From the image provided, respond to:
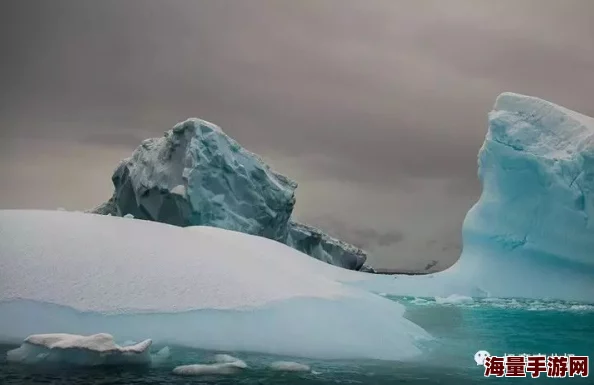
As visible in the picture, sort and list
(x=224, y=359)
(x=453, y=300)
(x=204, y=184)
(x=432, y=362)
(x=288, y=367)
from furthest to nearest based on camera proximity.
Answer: (x=204, y=184) < (x=453, y=300) < (x=432, y=362) < (x=224, y=359) < (x=288, y=367)

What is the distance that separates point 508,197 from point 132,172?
15211 mm

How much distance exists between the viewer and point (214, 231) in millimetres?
15828

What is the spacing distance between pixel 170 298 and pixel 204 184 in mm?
14878

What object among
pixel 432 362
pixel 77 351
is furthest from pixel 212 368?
pixel 432 362

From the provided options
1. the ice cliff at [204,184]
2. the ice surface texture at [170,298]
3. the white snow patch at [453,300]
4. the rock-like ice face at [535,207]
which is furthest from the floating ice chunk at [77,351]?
the rock-like ice face at [535,207]

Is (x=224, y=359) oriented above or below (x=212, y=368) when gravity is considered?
Result: above

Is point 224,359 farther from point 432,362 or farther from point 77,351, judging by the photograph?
point 432,362

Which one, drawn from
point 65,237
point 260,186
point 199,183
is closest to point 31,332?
point 65,237

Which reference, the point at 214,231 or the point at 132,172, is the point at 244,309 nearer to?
the point at 214,231

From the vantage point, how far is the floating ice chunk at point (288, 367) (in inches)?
299

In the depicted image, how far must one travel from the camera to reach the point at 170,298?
911 centimetres

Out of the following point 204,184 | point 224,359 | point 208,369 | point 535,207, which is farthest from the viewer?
point 204,184

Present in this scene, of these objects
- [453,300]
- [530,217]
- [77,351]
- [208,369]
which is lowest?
[208,369]

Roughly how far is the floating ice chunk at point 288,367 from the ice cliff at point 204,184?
15858 millimetres
